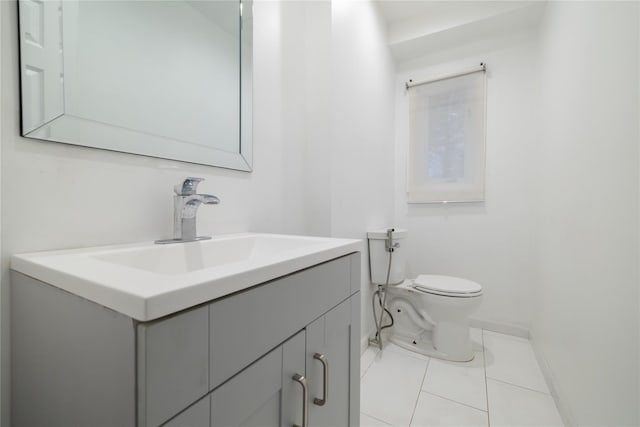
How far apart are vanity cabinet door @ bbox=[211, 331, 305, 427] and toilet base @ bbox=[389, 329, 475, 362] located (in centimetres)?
135

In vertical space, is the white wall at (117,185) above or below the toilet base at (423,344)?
above

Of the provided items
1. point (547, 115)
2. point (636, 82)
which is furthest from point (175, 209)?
point (547, 115)

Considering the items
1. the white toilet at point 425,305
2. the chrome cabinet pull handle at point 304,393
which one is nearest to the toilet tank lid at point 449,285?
the white toilet at point 425,305

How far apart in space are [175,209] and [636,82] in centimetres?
133

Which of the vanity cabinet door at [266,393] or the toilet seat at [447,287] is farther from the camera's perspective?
the toilet seat at [447,287]

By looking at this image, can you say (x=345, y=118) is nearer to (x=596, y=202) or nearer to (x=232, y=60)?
(x=232, y=60)

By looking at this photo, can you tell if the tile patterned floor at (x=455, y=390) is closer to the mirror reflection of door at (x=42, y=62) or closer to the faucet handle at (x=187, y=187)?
the faucet handle at (x=187, y=187)

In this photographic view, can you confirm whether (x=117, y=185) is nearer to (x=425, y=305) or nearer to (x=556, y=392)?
(x=425, y=305)

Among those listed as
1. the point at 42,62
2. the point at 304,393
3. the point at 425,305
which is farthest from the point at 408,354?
the point at 42,62

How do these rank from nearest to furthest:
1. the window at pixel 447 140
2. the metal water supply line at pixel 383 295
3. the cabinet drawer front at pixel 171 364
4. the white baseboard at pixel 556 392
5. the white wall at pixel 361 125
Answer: the cabinet drawer front at pixel 171 364, the white baseboard at pixel 556 392, the white wall at pixel 361 125, the metal water supply line at pixel 383 295, the window at pixel 447 140

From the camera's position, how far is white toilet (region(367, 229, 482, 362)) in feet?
5.16

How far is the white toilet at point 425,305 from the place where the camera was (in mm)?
1571

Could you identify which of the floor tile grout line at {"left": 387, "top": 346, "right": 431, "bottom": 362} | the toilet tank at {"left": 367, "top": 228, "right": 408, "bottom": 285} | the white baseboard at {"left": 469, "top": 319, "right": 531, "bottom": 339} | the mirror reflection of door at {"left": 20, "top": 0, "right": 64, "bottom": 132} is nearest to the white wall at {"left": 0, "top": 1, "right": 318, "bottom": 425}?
the mirror reflection of door at {"left": 20, "top": 0, "right": 64, "bottom": 132}

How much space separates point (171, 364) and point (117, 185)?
570 mm
